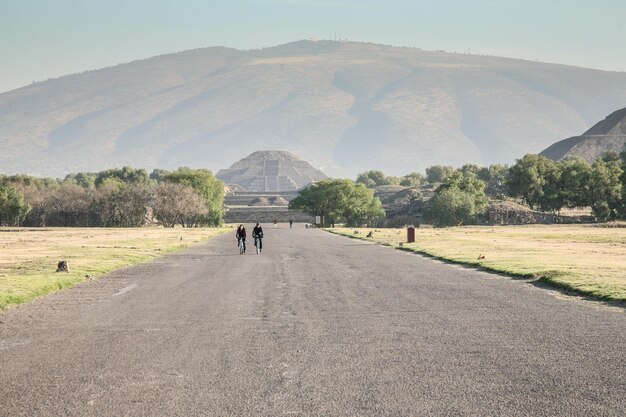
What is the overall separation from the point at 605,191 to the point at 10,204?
12011 centimetres

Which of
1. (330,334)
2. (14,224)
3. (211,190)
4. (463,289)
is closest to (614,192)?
(211,190)

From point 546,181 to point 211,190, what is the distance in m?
78.8

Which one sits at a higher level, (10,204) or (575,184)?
(575,184)

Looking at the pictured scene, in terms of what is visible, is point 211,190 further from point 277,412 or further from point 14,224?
point 277,412

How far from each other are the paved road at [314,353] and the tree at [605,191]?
14506 centimetres

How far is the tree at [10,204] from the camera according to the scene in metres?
164

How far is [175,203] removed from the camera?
177 meters

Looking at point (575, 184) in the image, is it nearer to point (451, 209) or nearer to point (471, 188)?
point (471, 188)

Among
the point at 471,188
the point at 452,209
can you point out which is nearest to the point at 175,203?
the point at 452,209

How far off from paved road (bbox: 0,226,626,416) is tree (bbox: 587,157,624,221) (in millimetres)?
145057

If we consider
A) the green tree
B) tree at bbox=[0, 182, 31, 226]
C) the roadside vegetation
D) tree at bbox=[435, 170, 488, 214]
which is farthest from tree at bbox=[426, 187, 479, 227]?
tree at bbox=[0, 182, 31, 226]

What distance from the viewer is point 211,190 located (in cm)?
19575

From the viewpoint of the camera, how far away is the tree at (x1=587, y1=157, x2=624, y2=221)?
168m

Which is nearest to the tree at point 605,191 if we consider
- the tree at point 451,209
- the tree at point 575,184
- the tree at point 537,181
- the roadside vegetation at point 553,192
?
the roadside vegetation at point 553,192
